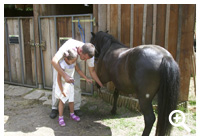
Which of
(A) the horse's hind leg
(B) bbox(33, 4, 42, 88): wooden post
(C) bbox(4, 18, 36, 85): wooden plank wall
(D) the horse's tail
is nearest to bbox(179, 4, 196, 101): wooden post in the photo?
(D) the horse's tail

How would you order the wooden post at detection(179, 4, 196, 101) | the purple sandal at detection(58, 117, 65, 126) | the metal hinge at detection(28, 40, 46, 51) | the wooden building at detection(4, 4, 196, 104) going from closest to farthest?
1. the purple sandal at detection(58, 117, 65, 126)
2. the wooden post at detection(179, 4, 196, 101)
3. the wooden building at detection(4, 4, 196, 104)
4. the metal hinge at detection(28, 40, 46, 51)

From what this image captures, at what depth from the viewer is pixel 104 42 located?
3.82 m

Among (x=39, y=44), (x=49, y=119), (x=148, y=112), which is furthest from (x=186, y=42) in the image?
(x=39, y=44)

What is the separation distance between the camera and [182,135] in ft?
9.99

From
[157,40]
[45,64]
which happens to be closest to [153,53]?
[157,40]

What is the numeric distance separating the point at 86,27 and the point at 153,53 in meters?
2.46

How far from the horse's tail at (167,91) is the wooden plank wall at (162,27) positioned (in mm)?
1401

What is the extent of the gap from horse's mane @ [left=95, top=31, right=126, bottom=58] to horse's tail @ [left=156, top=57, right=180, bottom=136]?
1350 mm

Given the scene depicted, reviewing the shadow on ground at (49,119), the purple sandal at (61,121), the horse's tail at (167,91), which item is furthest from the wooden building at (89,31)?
the purple sandal at (61,121)

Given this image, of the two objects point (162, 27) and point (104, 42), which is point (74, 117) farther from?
point (162, 27)

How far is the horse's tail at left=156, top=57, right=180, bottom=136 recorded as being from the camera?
7.95ft

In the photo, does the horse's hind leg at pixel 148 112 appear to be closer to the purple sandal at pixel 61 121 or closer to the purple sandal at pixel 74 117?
A: the purple sandal at pixel 74 117

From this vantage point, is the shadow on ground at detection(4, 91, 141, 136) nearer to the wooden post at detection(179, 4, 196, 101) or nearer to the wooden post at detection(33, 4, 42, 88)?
the wooden post at detection(33, 4, 42, 88)

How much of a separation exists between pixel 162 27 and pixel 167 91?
1.79 m
